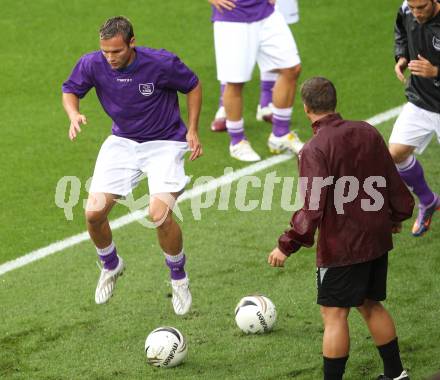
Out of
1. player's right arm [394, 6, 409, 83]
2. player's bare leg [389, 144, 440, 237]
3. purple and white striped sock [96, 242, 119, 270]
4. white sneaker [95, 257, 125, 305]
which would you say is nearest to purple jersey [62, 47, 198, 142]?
purple and white striped sock [96, 242, 119, 270]

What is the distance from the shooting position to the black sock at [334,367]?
21.4ft

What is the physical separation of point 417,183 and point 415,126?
1.96ft

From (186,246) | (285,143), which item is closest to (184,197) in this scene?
(186,246)

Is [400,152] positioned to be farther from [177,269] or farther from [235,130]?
[235,130]

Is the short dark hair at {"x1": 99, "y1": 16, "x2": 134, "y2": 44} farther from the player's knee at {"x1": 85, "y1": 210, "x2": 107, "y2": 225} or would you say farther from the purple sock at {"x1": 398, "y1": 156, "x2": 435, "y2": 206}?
the purple sock at {"x1": 398, "y1": 156, "x2": 435, "y2": 206}

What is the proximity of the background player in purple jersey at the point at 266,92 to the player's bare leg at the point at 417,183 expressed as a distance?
2.99 meters

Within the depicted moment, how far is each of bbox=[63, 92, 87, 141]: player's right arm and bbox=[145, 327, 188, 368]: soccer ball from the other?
155cm

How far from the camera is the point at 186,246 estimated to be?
9.52 m

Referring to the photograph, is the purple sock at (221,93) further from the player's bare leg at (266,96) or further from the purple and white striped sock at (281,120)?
the purple and white striped sock at (281,120)

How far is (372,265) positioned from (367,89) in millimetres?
6489

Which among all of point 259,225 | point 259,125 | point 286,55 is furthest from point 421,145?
point 259,125

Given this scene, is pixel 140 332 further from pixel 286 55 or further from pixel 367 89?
pixel 367 89

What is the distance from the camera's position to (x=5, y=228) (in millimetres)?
9938

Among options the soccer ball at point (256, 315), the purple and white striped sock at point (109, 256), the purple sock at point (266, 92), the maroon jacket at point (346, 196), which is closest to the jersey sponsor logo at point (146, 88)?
the purple and white striped sock at point (109, 256)
